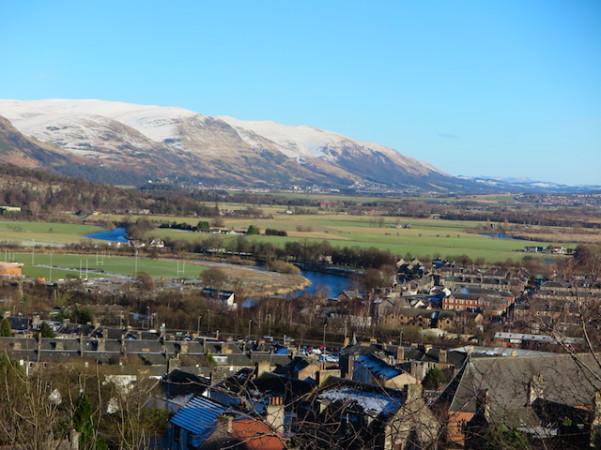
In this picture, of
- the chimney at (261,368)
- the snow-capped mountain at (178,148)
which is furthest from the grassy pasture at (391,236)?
the snow-capped mountain at (178,148)

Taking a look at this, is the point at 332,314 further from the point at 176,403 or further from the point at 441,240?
the point at 441,240

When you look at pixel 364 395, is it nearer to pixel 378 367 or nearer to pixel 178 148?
pixel 378 367

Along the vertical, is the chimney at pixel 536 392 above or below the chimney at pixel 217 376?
above

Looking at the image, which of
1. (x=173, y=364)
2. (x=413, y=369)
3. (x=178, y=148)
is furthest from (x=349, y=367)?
(x=178, y=148)

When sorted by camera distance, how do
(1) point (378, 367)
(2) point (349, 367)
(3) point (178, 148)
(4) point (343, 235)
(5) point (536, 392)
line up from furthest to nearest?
1. (3) point (178, 148)
2. (4) point (343, 235)
3. (1) point (378, 367)
4. (2) point (349, 367)
5. (5) point (536, 392)

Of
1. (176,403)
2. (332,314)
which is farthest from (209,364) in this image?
(332,314)

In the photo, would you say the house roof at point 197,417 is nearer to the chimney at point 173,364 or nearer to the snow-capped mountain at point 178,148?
the chimney at point 173,364

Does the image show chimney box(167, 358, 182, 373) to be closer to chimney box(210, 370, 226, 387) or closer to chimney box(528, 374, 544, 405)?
chimney box(210, 370, 226, 387)

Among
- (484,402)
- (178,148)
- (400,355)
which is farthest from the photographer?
(178,148)
